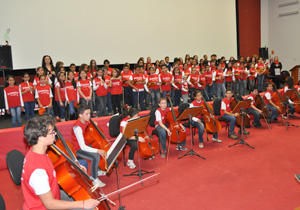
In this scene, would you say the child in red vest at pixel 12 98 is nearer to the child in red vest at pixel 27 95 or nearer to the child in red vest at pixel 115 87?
the child in red vest at pixel 27 95

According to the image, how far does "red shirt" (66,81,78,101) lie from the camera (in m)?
6.85

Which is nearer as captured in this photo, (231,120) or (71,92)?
(231,120)

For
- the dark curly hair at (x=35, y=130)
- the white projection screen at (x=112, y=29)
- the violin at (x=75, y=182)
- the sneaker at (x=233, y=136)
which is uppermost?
the white projection screen at (x=112, y=29)

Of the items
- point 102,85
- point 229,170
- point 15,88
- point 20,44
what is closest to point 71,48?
point 20,44

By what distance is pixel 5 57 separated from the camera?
301 inches

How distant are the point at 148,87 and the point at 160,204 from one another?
16.8 feet

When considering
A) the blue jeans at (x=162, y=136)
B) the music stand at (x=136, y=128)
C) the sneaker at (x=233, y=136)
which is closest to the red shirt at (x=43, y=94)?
the blue jeans at (x=162, y=136)

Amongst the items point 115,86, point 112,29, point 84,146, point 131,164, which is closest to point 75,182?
point 84,146

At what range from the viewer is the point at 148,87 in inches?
320

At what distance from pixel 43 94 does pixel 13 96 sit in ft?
2.24

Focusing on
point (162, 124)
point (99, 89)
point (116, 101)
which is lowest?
point (162, 124)

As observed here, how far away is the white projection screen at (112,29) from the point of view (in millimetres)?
8711

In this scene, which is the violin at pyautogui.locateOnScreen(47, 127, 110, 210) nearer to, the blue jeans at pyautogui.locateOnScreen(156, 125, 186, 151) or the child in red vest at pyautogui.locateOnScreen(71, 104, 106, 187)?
the child in red vest at pyautogui.locateOnScreen(71, 104, 106, 187)

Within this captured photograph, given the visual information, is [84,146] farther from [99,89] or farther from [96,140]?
A: [99,89]
